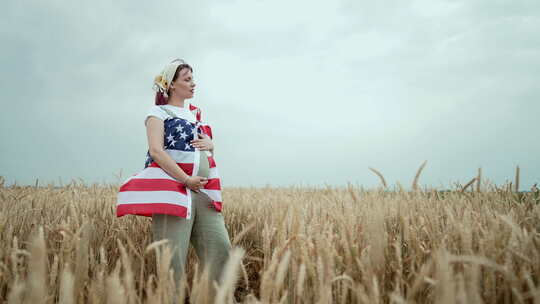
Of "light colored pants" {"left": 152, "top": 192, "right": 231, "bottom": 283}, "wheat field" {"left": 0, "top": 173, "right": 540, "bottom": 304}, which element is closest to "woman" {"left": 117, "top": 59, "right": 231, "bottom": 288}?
"light colored pants" {"left": 152, "top": 192, "right": 231, "bottom": 283}

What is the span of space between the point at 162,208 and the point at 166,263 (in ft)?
3.69

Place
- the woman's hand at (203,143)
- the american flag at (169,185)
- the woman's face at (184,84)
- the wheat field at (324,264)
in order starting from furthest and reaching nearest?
the woman's face at (184,84)
the woman's hand at (203,143)
the american flag at (169,185)
the wheat field at (324,264)

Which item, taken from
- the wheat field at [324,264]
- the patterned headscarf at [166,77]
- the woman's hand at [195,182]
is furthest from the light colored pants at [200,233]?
the patterned headscarf at [166,77]

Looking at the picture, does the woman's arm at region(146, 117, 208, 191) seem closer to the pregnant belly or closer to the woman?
the woman

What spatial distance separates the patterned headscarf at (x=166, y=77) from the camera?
8.02 feet

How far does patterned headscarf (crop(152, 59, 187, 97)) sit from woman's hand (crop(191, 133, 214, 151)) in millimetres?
433

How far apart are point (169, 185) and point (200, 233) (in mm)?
410

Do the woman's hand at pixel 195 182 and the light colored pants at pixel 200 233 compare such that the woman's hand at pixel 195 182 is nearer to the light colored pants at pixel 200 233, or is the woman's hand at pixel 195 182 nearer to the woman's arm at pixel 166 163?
the woman's arm at pixel 166 163

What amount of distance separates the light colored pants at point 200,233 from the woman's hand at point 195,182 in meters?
0.12

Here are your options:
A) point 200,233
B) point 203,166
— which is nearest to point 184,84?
point 203,166

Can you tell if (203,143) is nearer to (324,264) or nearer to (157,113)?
(157,113)

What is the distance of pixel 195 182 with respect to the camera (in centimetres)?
213

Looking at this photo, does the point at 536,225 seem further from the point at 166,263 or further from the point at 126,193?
the point at 126,193

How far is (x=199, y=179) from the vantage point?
7.04 ft
